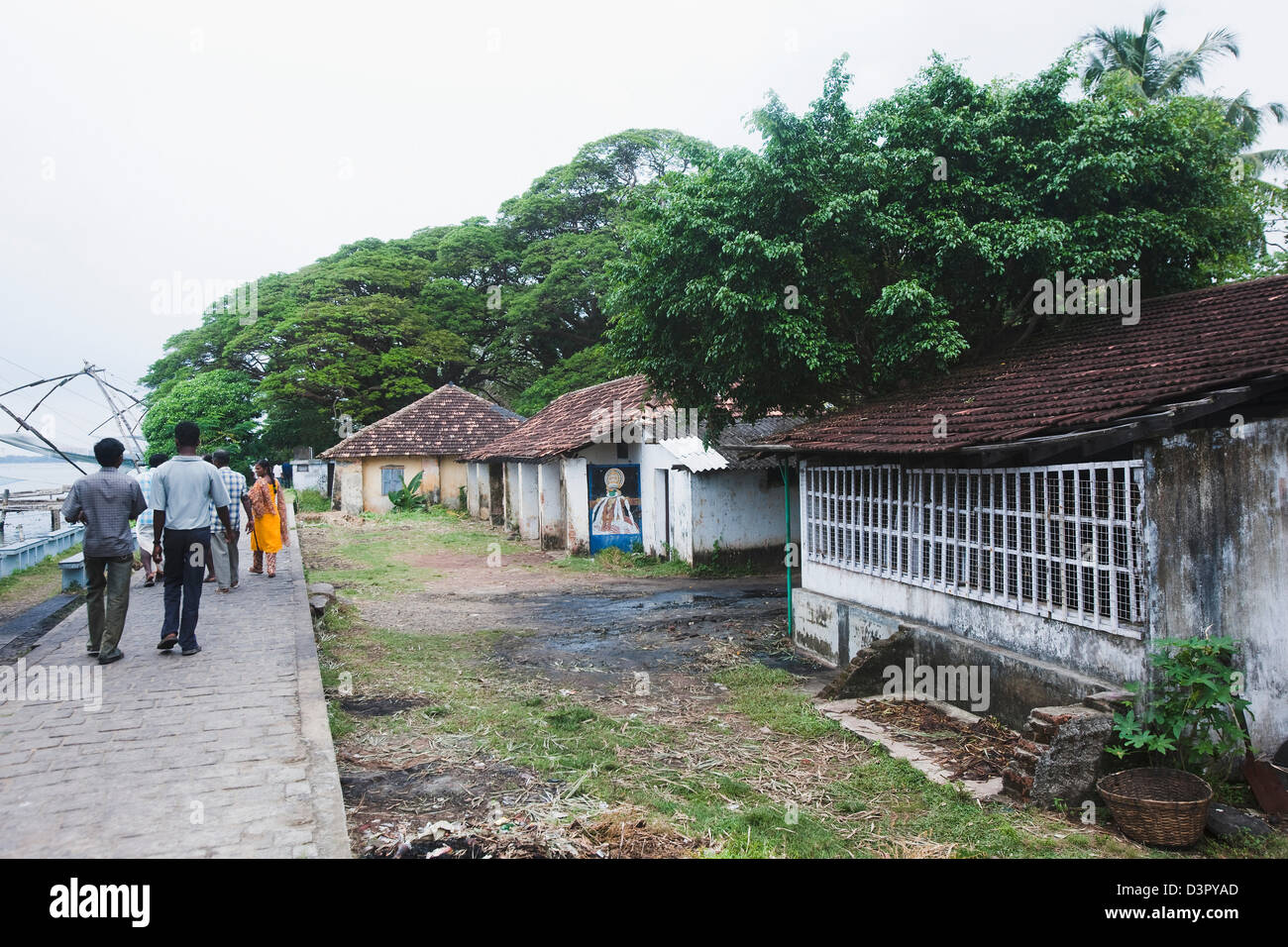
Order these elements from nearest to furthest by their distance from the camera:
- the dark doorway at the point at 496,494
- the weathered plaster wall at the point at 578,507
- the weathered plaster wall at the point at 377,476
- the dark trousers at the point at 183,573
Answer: the dark trousers at the point at 183,573, the weathered plaster wall at the point at 578,507, the dark doorway at the point at 496,494, the weathered plaster wall at the point at 377,476

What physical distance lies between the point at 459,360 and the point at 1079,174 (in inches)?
1235

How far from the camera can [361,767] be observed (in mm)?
6199

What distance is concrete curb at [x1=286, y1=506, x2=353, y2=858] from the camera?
4.25 metres

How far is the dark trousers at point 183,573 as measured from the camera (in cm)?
747

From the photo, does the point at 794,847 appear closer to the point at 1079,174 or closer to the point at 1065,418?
the point at 1065,418

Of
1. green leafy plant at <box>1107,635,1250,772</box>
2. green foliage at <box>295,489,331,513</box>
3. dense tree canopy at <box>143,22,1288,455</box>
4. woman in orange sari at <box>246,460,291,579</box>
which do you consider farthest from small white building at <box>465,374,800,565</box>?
green foliage at <box>295,489,331,513</box>

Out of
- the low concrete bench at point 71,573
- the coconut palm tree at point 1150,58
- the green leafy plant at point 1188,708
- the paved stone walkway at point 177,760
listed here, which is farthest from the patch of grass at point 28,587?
the coconut palm tree at point 1150,58

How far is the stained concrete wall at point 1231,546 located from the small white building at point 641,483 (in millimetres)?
7342

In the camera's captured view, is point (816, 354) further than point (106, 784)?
Yes

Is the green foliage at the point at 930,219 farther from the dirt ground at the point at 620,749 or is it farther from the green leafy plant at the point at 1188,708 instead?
the green leafy plant at the point at 1188,708

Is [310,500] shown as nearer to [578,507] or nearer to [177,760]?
[578,507]

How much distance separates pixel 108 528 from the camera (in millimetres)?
7184

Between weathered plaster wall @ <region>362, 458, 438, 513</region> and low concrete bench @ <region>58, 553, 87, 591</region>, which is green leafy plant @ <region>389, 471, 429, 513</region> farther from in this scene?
low concrete bench @ <region>58, 553, 87, 591</region>
